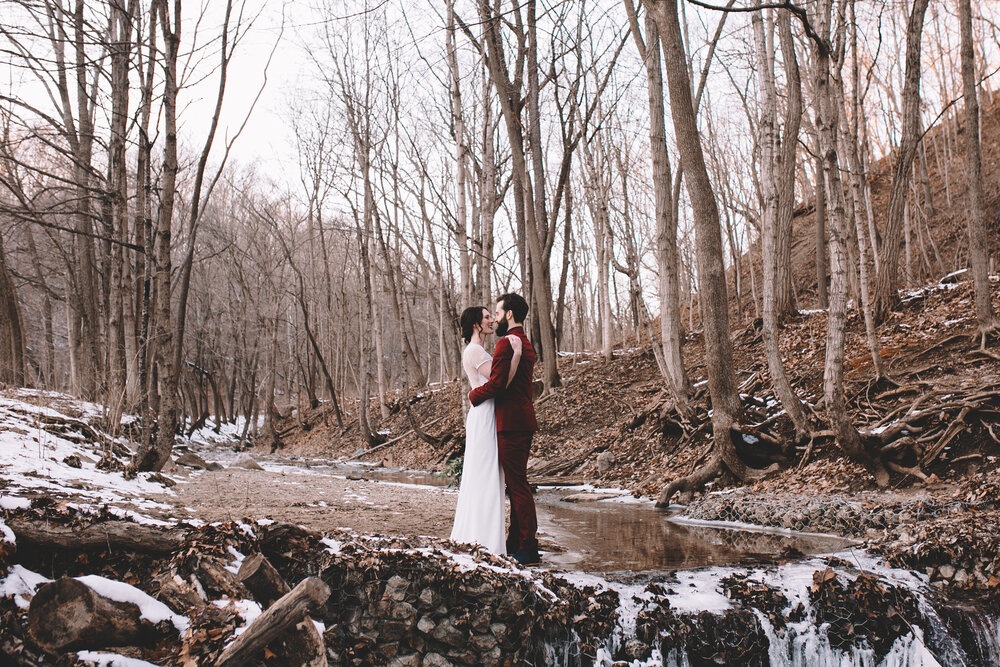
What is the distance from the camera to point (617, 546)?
5902mm

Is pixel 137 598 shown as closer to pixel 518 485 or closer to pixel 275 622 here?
pixel 275 622

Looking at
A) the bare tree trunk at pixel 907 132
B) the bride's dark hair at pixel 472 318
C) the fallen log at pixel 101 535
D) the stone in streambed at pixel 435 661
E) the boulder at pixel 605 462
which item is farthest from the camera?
the boulder at pixel 605 462

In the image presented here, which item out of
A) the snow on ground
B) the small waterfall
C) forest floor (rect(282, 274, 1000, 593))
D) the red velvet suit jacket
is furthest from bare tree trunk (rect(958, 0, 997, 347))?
the snow on ground

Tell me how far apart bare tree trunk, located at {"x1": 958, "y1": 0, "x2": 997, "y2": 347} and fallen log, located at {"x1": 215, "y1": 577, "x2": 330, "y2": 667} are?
9.62m

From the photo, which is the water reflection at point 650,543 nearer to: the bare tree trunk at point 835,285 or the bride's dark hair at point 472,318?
the bare tree trunk at point 835,285

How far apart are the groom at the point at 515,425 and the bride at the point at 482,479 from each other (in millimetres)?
61

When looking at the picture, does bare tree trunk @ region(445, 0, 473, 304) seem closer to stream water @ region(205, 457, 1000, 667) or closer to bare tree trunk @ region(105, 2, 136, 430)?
bare tree trunk @ region(105, 2, 136, 430)

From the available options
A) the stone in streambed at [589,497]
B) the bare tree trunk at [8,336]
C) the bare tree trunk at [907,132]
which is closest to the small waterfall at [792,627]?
the stone in streambed at [589,497]

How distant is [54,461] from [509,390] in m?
4.44

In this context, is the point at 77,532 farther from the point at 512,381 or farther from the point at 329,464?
the point at 329,464

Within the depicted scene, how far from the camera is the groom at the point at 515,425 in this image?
4773 millimetres

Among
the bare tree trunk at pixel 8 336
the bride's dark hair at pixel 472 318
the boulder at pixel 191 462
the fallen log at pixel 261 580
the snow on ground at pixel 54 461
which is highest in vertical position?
the bare tree trunk at pixel 8 336

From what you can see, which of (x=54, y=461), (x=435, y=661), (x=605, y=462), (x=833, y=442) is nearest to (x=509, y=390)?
(x=435, y=661)

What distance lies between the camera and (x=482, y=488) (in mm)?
4762
